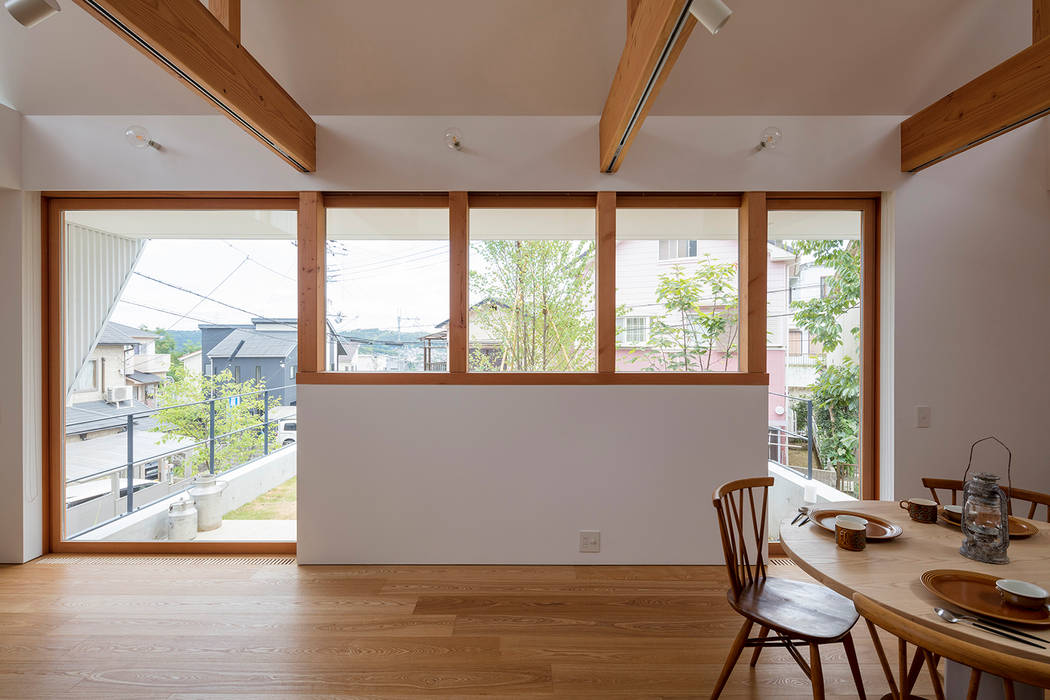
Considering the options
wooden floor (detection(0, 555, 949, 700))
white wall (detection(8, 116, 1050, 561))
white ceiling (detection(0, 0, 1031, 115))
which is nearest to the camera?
wooden floor (detection(0, 555, 949, 700))

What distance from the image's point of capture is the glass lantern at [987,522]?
1.51 meters

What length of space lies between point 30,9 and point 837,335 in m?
4.08

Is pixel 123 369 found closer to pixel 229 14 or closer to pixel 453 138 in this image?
pixel 229 14

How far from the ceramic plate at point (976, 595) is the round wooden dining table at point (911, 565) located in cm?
2

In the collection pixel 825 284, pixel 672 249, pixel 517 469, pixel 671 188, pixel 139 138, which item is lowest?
pixel 517 469

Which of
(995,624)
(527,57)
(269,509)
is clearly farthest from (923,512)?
(269,509)

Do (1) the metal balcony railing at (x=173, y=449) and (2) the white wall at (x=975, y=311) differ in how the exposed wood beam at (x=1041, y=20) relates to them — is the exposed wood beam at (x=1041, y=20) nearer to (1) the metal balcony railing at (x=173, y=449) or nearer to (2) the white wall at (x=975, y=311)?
(2) the white wall at (x=975, y=311)

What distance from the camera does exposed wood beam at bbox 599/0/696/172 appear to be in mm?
1641

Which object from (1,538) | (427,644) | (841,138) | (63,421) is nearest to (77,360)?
(63,421)

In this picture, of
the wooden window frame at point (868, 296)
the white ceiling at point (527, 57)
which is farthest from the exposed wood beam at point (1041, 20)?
the wooden window frame at point (868, 296)

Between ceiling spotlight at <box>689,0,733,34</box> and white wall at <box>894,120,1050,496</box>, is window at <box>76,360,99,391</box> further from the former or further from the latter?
white wall at <box>894,120,1050,496</box>

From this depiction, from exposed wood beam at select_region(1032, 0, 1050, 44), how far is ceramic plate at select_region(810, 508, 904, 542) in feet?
7.06

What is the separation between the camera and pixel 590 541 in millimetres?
3014

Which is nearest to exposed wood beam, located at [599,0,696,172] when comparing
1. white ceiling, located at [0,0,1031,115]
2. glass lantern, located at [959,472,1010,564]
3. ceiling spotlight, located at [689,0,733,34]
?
ceiling spotlight, located at [689,0,733,34]
